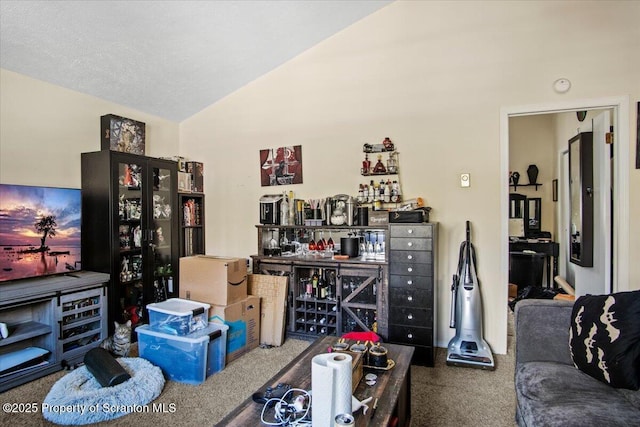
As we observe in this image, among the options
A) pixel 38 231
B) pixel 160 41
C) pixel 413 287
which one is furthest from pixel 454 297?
pixel 38 231

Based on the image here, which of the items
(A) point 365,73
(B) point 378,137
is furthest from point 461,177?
(A) point 365,73

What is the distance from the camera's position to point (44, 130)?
3096mm

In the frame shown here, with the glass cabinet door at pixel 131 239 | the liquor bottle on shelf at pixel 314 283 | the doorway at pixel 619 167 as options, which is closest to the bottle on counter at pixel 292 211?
the liquor bottle on shelf at pixel 314 283

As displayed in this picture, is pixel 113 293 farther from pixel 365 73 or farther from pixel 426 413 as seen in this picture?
pixel 365 73

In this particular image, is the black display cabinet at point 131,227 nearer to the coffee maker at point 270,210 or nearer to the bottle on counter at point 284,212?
the coffee maker at point 270,210

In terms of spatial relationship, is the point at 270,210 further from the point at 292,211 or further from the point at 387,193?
the point at 387,193

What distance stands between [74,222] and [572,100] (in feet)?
14.3

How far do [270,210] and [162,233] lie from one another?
1224 millimetres

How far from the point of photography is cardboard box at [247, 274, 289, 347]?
A: 10.9ft

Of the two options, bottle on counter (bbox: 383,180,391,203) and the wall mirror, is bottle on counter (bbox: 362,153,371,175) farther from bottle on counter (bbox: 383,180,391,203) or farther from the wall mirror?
the wall mirror

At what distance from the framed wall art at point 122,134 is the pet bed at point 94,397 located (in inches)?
83.5

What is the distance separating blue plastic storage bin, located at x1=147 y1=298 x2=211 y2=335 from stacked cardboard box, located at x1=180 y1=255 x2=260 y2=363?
155 mm

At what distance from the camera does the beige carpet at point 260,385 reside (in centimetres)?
213

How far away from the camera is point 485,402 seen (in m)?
2.32
